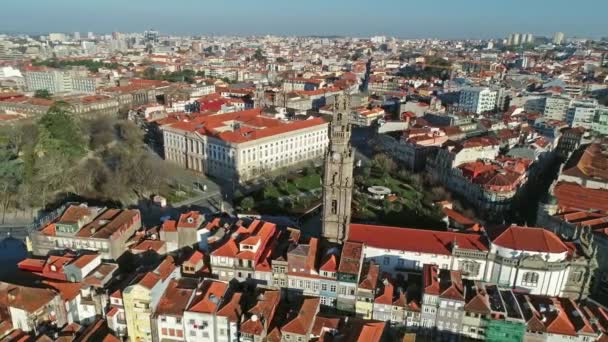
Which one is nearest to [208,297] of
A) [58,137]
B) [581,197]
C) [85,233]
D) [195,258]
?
[195,258]

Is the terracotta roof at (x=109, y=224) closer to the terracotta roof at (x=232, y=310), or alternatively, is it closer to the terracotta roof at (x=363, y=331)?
the terracotta roof at (x=232, y=310)

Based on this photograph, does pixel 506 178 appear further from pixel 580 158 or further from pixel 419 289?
pixel 419 289

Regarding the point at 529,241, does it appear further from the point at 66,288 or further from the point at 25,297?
the point at 25,297

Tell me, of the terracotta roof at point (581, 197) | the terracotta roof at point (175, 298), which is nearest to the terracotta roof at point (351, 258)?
the terracotta roof at point (175, 298)

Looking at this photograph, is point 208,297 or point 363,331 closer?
point 363,331

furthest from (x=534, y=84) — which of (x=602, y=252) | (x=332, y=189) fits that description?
(x=332, y=189)

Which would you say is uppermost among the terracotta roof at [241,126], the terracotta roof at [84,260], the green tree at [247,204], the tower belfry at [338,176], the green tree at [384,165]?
the tower belfry at [338,176]
